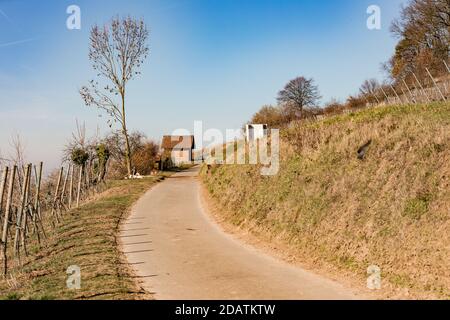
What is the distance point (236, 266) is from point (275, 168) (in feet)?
28.0

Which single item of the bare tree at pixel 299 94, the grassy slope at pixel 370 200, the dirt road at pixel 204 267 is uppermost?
the bare tree at pixel 299 94

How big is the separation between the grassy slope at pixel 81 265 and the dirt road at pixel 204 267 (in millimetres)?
489

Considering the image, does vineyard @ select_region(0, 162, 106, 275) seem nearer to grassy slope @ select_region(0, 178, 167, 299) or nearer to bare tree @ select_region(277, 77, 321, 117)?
grassy slope @ select_region(0, 178, 167, 299)

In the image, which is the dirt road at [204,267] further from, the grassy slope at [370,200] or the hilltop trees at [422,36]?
the hilltop trees at [422,36]

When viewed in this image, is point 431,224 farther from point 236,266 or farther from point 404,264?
point 236,266

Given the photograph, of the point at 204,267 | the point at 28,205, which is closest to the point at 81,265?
the point at 204,267

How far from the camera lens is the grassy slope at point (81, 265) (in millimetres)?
7875

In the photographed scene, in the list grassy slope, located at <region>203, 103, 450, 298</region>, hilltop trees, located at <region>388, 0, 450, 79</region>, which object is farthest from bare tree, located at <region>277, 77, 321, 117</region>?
grassy slope, located at <region>203, 103, 450, 298</region>

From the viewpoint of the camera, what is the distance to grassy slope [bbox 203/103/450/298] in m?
8.63

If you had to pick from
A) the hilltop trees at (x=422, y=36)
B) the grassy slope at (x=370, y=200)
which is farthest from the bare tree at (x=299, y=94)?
the grassy slope at (x=370, y=200)

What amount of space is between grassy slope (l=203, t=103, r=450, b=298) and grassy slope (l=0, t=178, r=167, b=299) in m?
4.81

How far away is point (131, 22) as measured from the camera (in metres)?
34.4

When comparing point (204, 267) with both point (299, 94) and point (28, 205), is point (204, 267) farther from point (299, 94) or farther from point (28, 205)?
point (299, 94)
